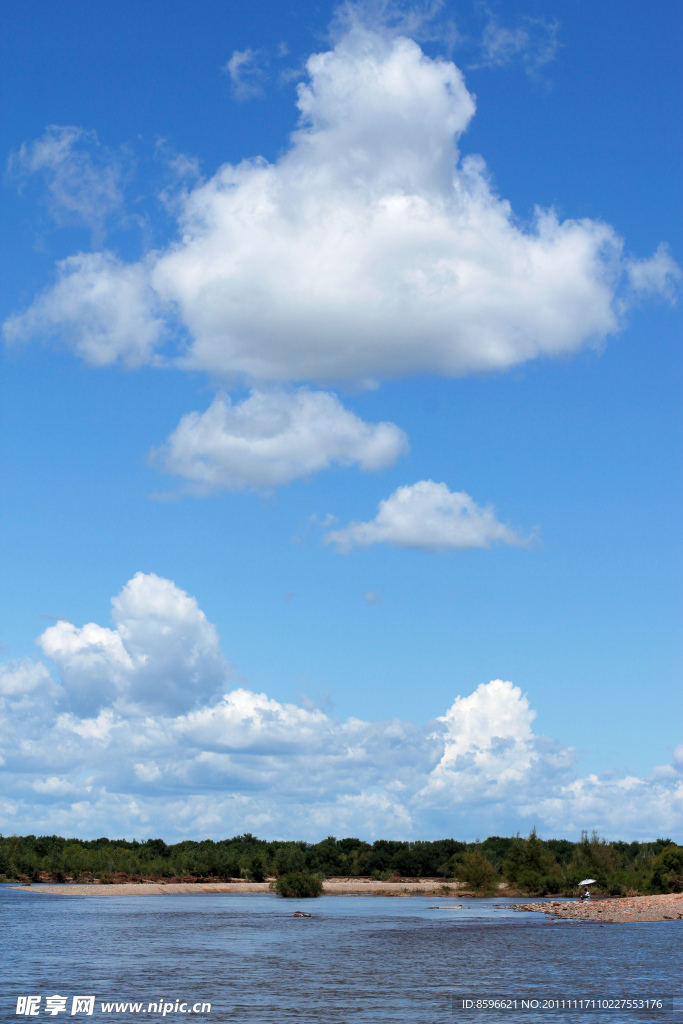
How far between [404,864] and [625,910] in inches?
4112

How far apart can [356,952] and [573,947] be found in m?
13.9

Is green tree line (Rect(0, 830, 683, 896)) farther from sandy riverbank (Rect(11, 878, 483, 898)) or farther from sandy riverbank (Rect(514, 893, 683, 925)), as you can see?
sandy riverbank (Rect(514, 893, 683, 925))

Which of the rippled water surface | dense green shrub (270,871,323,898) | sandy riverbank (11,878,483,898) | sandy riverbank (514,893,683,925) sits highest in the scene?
the rippled water surface

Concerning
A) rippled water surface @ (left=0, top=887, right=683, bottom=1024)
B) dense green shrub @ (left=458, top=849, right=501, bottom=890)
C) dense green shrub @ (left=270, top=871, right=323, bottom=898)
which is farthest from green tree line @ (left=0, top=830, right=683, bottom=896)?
rippled water surface @ (left=0, top=887, right=683, bottom=1024)

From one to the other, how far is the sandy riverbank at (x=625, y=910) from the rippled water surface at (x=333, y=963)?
3547 millimetres

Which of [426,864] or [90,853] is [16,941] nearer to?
[90,853]

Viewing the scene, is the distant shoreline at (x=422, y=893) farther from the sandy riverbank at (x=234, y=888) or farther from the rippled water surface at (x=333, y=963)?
the rippled water surface at (x=333, y=963)

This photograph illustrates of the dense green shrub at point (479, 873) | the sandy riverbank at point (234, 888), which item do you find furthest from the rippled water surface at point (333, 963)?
the sandy riverbank at point (234, 888)

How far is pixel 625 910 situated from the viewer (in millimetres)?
86562

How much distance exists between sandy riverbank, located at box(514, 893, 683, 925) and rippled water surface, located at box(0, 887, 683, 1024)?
11.6ft

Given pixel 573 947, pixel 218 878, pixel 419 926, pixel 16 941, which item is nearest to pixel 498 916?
pixel 419 926

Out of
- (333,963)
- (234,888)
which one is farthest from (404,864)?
(333,963)

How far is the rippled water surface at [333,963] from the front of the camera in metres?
38.1

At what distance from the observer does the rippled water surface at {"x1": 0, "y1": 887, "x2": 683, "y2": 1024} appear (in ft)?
125
